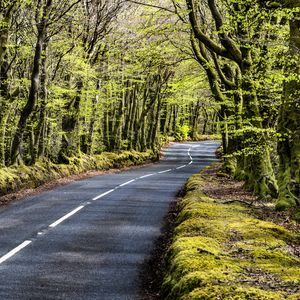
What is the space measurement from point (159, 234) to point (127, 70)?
23.5m

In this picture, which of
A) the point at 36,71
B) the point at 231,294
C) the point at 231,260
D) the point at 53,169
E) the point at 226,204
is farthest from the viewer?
the point at 53,169

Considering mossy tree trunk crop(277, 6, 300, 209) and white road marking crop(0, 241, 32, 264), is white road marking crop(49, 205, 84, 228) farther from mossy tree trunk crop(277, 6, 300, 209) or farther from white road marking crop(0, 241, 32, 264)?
mossy tree trunk crop(277, 6, 300, 209)

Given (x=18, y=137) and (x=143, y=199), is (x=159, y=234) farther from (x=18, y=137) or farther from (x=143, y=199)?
(x=18, y=137)

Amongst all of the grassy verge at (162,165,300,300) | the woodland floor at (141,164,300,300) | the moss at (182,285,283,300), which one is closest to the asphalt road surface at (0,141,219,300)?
the woodland floor at (141,164,300,300)

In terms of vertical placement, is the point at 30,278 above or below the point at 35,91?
below

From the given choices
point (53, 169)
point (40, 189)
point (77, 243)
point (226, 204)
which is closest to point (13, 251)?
point (77, 243)

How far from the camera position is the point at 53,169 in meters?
24.8

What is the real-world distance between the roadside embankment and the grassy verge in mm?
10144

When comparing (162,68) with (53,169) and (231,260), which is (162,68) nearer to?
(53,169)

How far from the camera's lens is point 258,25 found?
14.4 metres

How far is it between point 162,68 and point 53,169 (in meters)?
9.45

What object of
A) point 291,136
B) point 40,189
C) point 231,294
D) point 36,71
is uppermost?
point 36,71

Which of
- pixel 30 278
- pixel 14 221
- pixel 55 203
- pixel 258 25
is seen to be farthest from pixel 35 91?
pixel 30 278

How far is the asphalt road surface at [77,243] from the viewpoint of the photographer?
281 inches
